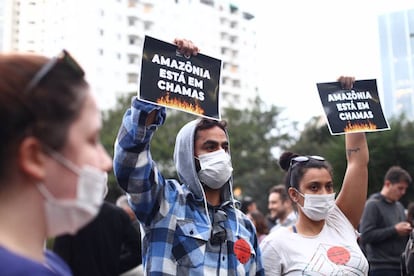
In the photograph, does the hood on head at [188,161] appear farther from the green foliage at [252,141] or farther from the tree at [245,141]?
the tree at [245,141]

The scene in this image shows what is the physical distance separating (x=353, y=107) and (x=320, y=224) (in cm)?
88

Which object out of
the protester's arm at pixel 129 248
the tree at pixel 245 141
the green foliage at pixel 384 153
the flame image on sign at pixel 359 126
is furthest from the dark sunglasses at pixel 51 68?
the tree at pixel 245 141

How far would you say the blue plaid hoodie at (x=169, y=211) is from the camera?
2.44 m

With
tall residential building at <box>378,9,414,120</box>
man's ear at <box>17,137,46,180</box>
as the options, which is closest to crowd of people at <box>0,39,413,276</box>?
man's ear at <box>17,137,46,180</box>

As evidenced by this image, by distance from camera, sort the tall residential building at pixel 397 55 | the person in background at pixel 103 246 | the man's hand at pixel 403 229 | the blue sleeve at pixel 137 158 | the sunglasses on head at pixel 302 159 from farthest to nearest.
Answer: the tall residential building at pixel 397 55
the man's hand at pixel 403 229
the person in background at pixel 103 246
the sunglasses on head at pixel 302 159
the blue sleeve at pixel 137 158

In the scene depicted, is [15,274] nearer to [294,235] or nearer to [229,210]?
[229,210]

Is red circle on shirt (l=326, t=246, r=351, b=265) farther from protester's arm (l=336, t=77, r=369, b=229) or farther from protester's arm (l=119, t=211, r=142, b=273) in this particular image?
protester's arm (l=119, t=211, r=142, b=273)

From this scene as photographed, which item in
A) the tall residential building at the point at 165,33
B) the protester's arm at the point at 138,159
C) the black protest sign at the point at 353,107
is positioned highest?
the tall residential building at the point at 165,33

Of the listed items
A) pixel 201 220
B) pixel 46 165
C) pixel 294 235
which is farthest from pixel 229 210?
pixel 46 165

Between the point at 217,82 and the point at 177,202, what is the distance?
0.74 m

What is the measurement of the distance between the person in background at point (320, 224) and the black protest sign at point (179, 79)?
91 centimetres

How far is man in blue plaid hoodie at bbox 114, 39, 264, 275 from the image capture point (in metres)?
2.45

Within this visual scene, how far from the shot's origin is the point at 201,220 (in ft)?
8.86

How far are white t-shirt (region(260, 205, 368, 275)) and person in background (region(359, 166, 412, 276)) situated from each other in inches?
100
